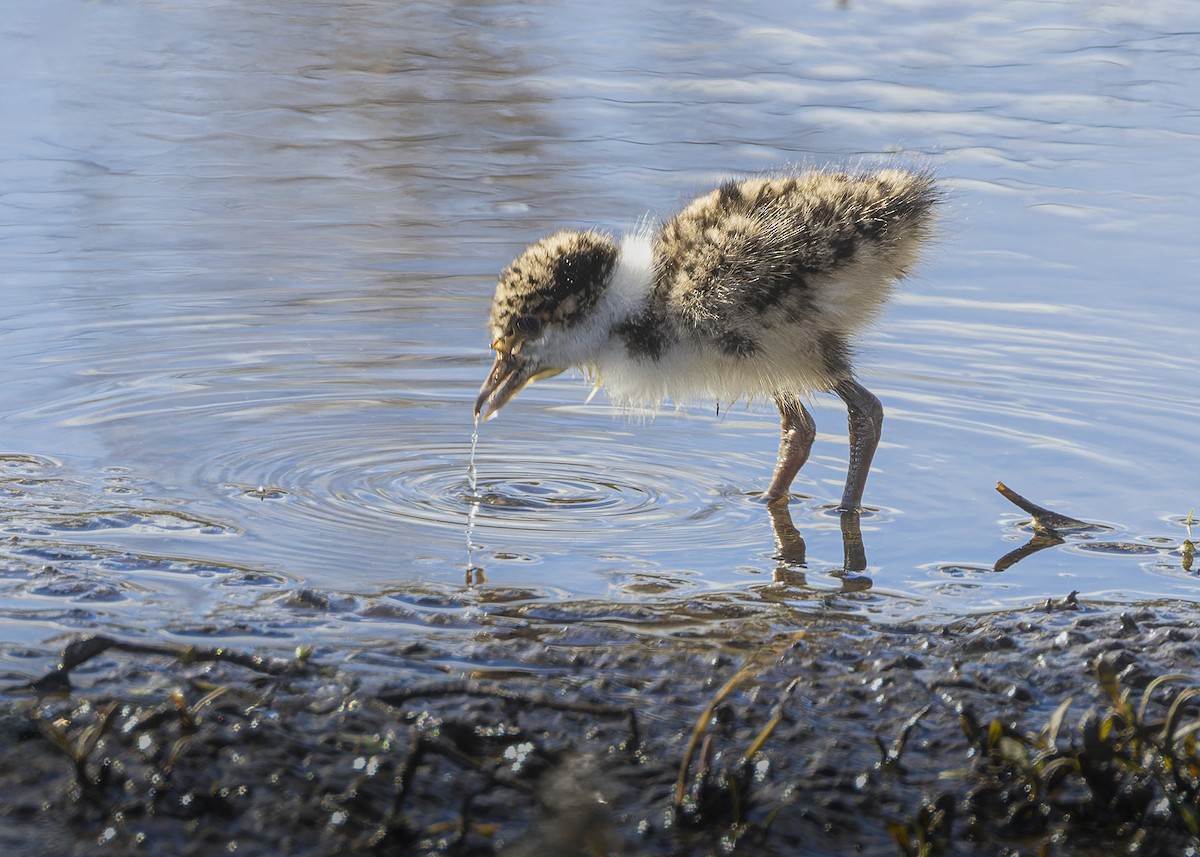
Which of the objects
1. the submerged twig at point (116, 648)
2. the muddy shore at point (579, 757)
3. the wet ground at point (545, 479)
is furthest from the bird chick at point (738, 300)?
the submerged twig at point (116, 648)

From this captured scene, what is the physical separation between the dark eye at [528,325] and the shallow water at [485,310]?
43 cm

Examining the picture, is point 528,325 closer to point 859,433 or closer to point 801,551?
point 859,433

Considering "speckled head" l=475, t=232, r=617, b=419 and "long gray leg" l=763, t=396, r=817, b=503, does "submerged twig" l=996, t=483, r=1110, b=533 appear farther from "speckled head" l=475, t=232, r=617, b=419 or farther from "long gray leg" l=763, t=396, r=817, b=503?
"speckled head" l=475, t=232, r=617, b=419

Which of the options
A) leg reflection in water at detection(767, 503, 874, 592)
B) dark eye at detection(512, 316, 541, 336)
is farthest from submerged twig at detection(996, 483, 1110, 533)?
dark eye at detection(512, 316, 541, 336)

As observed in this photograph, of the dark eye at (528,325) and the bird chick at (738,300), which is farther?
the dark eye at (528,325)

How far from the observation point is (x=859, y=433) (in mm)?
5543

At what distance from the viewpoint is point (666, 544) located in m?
4.87

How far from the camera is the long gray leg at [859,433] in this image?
5410 millimetres

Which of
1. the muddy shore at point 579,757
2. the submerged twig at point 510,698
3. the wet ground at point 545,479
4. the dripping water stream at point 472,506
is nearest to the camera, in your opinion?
the muddy shore at point 579,757

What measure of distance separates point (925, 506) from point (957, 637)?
1.38m

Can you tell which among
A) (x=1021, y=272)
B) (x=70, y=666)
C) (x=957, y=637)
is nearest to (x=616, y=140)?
(x=1021, y=272)

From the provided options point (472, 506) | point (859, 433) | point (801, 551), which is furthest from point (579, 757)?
point (859, 433)

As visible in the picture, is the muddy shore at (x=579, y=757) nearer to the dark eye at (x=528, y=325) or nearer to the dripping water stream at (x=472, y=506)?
the dripping water stream at (x=472, y=506)

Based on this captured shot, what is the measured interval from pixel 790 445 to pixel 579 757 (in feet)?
8.66
